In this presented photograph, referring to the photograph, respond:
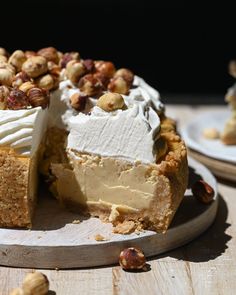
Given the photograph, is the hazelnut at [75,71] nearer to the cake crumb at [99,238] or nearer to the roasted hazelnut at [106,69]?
the roasted hazelnut at [106,69]

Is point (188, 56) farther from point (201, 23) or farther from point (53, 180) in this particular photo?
point (53, 180)

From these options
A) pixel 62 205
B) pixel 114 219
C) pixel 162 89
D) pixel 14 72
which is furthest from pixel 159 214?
pixel 162 89

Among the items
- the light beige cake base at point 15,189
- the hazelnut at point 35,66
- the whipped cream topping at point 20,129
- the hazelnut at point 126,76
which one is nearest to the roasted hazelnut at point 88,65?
the hazelnut at point 126,76

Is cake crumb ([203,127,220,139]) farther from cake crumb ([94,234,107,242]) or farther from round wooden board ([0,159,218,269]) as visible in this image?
cake crumb ([94,234,107,242])

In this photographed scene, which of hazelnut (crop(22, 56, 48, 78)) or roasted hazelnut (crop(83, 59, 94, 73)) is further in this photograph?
roasted hazelnut (crop(83, 59, 94, 73))

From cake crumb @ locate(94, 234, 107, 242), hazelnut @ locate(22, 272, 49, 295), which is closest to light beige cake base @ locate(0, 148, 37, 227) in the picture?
cake crumb @ locate(94, 234, 107, 242)

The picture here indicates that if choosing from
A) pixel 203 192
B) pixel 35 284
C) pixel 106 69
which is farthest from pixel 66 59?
pixel 35 284
